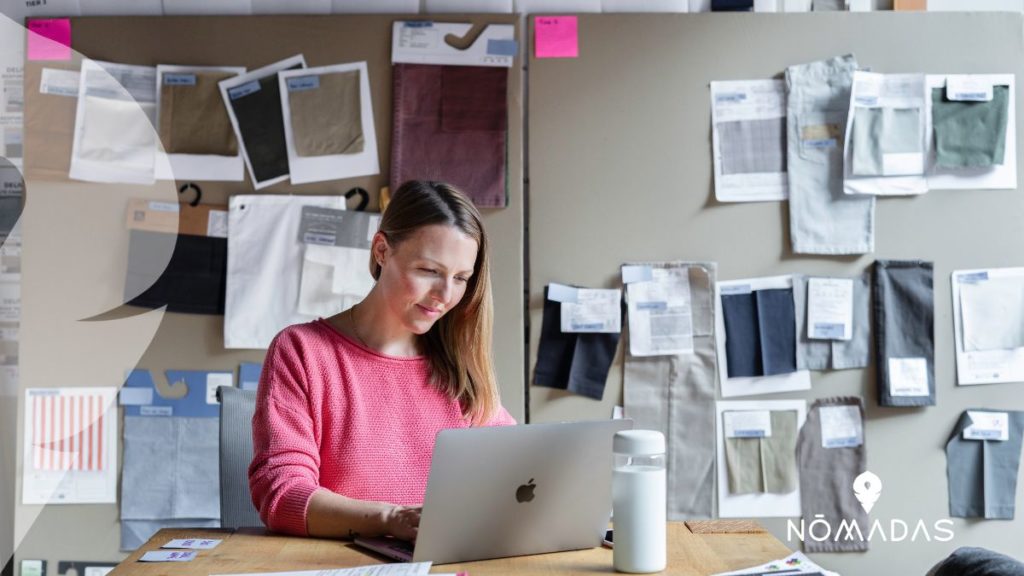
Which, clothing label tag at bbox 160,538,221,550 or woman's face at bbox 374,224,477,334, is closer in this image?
clothing label tag at bbox 160,538,221,550

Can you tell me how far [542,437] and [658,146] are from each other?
1636 mm

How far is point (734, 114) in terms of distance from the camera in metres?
2.78

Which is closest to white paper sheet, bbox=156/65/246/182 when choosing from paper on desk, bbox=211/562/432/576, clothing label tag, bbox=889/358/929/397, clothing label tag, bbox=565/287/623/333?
clothing label tag, bbox=565/287/623/333

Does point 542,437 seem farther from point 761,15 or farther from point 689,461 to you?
point 761,15

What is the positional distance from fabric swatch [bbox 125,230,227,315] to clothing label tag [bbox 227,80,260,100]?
0.41 metres

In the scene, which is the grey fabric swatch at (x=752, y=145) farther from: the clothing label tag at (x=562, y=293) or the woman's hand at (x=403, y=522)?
the woman's hand at (x=403, y=522)

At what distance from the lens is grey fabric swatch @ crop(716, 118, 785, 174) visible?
9.11ft

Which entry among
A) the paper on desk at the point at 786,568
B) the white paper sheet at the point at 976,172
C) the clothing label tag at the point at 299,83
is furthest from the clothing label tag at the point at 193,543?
the white paper sheet at the point at 976,172

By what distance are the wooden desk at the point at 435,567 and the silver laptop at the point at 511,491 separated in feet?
0.09

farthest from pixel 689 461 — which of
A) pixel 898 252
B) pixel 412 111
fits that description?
pixel 412 111

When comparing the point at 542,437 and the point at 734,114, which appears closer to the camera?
the point at 542,437

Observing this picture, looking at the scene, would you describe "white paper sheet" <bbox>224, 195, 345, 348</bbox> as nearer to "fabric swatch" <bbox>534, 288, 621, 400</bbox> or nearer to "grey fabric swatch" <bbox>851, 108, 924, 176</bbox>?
"fabric swatch" <bbox>534, 288, 621, 400</bbox>

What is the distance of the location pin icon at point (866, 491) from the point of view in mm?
2730

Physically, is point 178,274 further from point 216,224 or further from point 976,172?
point 976,172
